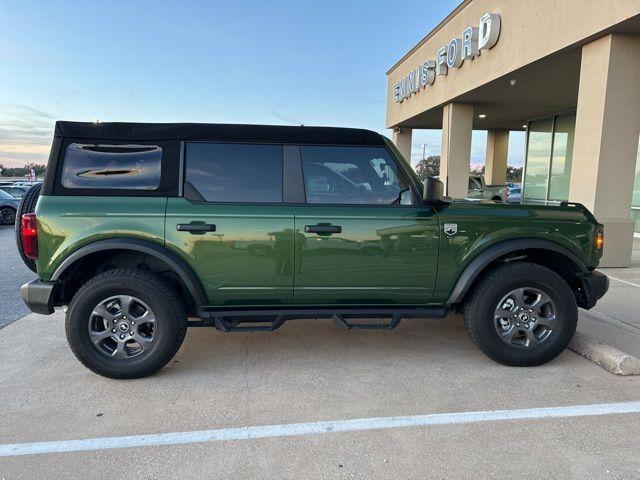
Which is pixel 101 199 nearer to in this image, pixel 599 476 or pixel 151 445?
pixel 151 445

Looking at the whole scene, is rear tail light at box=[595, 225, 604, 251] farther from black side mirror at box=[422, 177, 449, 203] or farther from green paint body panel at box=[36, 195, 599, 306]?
black side mirror at box=[422, 177, 449, 203]

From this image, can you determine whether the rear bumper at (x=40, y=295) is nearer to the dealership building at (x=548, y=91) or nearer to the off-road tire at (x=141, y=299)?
the off-road tire at (x=141, y=299)

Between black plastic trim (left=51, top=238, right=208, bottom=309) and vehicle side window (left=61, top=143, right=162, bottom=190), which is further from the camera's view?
vehicle side window (left=61, top=143, right=162, bottom=190)

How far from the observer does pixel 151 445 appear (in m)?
2.69

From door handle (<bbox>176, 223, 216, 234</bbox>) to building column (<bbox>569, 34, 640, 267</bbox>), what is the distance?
6.41 metres

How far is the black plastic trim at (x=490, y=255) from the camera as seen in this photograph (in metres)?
3.64

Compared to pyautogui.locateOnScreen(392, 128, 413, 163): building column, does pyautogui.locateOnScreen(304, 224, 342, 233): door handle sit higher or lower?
lower

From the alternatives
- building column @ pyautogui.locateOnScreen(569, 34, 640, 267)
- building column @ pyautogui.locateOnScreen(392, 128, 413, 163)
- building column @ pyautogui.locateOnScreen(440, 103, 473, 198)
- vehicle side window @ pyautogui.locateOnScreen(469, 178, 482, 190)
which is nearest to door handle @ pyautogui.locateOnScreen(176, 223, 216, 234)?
building column @ pyautogui.locateOnScreen(569, 34, 640, 267)

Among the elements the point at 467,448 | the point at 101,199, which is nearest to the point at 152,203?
the point at 101,199

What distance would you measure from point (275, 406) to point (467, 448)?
4.18 feet

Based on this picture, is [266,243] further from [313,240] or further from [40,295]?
[40,295]

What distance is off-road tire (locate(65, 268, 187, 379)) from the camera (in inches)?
134

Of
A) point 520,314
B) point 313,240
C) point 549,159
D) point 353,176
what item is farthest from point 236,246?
point 549,159

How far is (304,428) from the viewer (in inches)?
113
